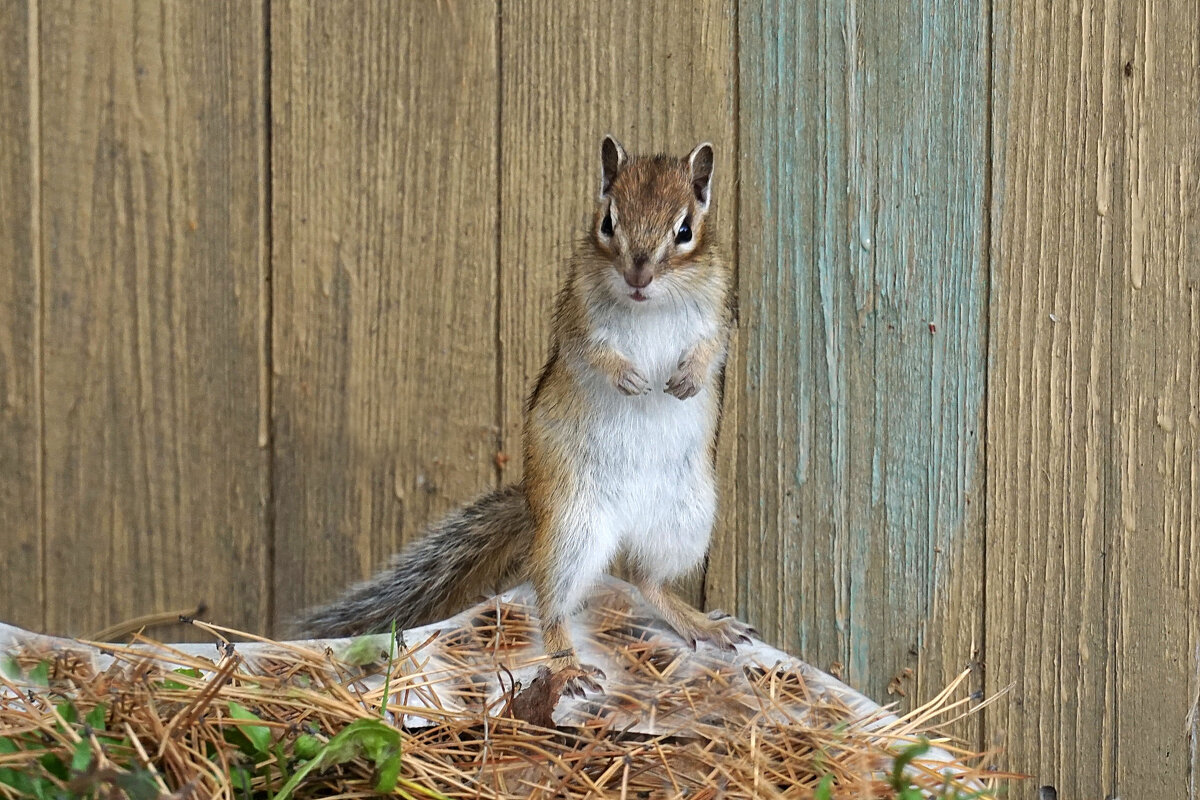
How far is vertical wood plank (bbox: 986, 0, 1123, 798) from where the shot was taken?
67.6 inches

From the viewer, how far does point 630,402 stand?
5.24 ft

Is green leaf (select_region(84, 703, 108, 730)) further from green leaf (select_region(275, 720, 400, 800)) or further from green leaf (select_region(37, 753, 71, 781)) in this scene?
green leaf (select_region(275, 720, 400, 800))

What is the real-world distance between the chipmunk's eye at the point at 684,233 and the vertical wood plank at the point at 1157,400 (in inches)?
24.5

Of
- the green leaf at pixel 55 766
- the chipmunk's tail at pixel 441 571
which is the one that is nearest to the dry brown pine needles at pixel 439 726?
the green leaf at pixel 55 766

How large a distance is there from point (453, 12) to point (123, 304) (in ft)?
2.25

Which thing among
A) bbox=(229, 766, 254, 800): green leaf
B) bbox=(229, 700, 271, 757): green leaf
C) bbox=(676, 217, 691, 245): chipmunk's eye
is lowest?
bbox=(229, 766, 254, 800): green leaf

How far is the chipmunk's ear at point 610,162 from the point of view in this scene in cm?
154

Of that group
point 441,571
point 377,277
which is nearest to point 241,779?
point 441,571

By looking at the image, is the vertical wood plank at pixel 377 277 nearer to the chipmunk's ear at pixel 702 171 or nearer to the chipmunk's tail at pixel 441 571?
the chipmunk's tail at pixel 441 571

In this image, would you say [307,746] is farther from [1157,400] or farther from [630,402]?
[1157,400]

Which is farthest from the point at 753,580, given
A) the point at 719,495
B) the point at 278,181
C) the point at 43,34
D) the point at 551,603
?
the point at 43,34

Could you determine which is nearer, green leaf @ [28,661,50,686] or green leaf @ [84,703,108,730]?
green leaf @ [84,703,108,730]

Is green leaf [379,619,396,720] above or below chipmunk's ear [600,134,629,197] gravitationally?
below

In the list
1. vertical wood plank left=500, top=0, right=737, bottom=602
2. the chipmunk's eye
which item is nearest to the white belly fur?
the chipmunk's eye
